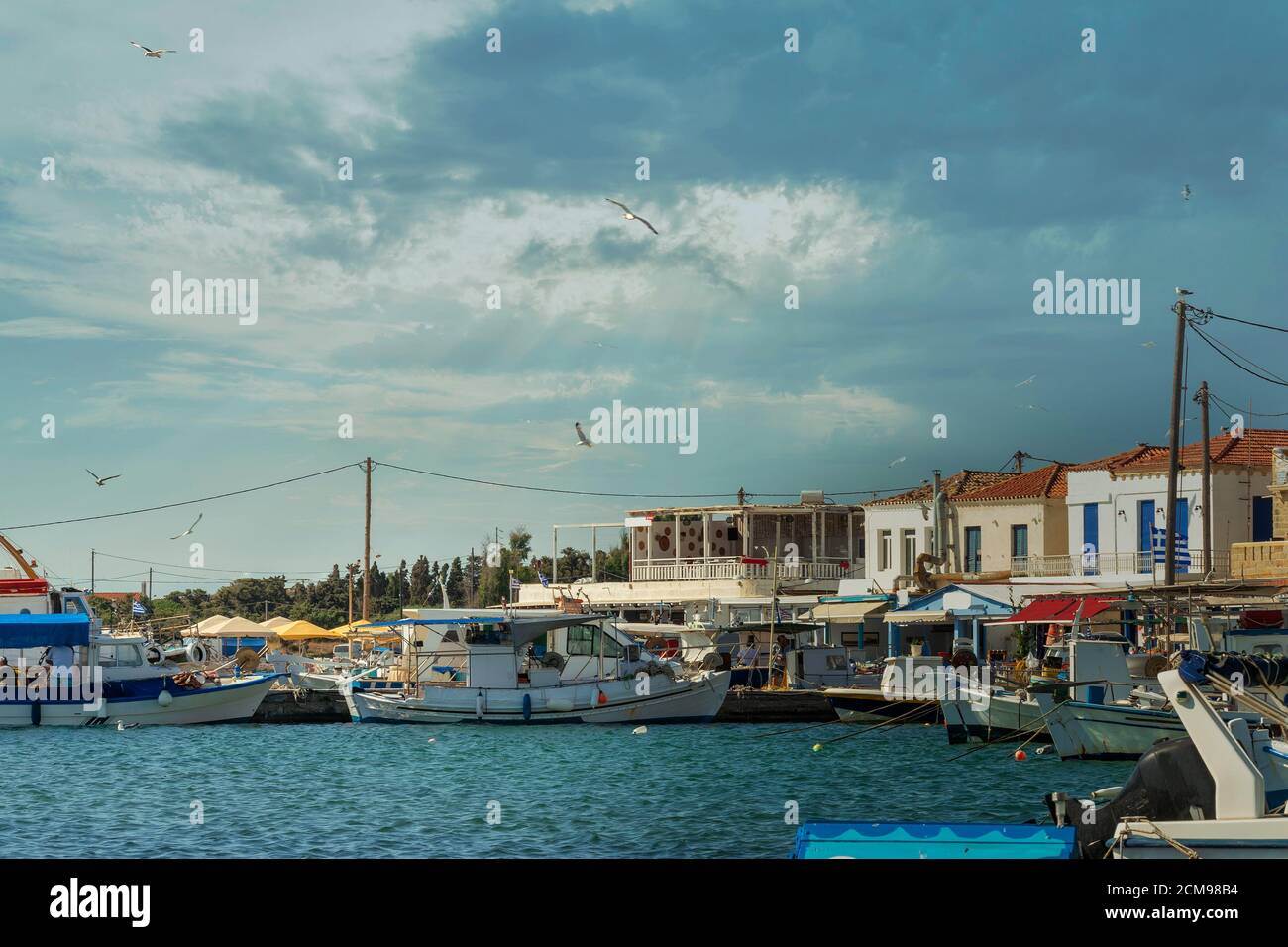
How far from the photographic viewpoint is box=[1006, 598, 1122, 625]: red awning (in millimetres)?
42156

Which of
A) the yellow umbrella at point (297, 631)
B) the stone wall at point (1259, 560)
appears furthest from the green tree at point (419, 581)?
the stone wall at point (1259, 560)

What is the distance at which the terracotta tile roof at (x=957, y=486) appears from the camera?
67106mm

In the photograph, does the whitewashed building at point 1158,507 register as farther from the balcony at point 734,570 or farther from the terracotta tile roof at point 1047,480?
the balcony at point 734,570

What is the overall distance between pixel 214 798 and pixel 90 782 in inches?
185

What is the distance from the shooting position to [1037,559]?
58.9m

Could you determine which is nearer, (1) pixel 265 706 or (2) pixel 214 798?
(2) pixel 214 798

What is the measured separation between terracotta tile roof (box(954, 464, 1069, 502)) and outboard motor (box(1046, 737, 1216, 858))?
45685 mm

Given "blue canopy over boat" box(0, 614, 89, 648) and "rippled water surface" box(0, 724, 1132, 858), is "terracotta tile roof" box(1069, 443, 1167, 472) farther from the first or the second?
"blue canopy over boat" box(0, 614, 89, 648)

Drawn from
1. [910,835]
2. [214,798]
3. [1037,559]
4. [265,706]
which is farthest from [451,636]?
[910,835]

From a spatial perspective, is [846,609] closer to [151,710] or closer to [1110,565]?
[1110,565]

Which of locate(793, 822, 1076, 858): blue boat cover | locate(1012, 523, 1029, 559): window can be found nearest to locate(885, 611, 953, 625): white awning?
locate(1012, 523, 1029, 559): window

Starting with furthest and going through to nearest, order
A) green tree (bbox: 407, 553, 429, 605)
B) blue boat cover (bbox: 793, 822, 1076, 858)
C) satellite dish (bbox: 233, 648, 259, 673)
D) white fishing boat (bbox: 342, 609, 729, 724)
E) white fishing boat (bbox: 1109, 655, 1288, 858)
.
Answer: green tree (bbox: 407, 553, 429, 605), satellite dish (bbox: 233, 648, 259, 673), white fishing boat (bbox: 342, 609, 729, 724), white fishing boat (bbox: 1109, 655, 1288, 858), blue boat cover (bbox: 793, 822, 1076, 858)

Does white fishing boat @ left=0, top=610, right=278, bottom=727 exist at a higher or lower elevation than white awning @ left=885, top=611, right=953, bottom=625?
lower
